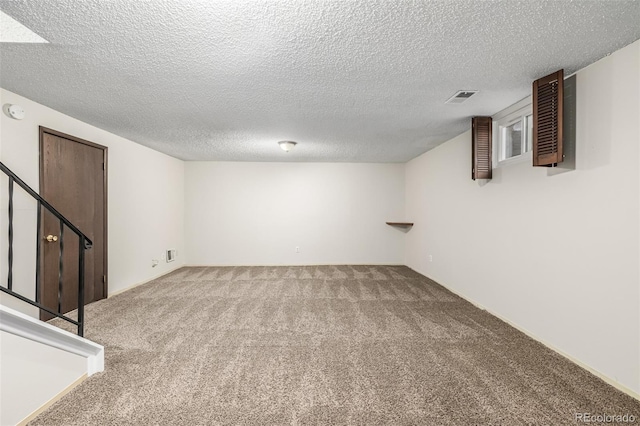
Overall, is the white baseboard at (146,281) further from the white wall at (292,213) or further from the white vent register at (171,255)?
the white wall at (292,213)

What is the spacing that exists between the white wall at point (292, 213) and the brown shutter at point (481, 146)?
3150mm

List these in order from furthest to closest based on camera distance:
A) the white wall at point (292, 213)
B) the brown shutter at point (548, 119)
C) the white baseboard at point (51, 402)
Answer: the white wall at point (292, 213), the brown shutter at point (548, 119), the white baseboard at point (51, 402)

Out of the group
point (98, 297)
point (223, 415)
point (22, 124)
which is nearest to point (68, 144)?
point (22, 124)

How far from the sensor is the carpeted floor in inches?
68.5

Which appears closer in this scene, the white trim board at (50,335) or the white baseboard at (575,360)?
the white trim board at (50,335)

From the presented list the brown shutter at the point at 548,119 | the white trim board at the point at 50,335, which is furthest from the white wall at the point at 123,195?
the brown shutter at the point at 548,119

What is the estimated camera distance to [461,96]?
2754 mm

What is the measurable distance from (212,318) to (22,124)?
2777 mm

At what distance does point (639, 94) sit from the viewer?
6.05 feet

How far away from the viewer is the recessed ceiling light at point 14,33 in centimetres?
161

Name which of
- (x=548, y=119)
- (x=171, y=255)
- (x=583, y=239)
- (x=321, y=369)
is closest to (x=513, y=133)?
(x=548, y=119)

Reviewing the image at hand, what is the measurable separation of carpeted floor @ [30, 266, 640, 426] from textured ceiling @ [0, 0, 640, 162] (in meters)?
2.37

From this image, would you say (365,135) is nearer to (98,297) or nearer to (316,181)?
(316,181)

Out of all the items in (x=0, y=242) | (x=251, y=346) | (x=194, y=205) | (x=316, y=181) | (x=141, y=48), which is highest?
(x=141, y=48)
